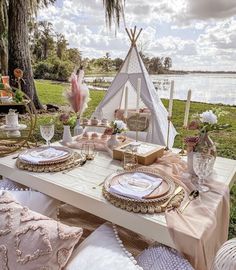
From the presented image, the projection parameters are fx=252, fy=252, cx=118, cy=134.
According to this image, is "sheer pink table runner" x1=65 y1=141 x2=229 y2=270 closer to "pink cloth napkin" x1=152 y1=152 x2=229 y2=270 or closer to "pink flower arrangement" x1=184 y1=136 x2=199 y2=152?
"pink cloth napkin" x1=152 y1=152 x2=229 y2=270

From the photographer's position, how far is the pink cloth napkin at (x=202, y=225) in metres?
0.93

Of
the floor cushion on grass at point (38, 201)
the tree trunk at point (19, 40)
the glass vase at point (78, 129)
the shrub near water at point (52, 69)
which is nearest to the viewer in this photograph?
the floor cushion on grass at point (38, 201)

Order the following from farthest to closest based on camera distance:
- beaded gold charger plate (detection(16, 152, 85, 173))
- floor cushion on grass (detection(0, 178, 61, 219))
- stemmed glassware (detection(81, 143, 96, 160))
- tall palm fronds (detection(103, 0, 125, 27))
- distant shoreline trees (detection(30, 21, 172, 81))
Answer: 1. distant shoreline trees (detection(30, 21, 172, 81))
2. tall palm fronds (detection(103, 0, 125, 27))
3. stemmed glassware (detection(81, 143, 96, 160))
4. beaded gold charger plate (detection(16, 152, 85, 173))
5. floor cushion on grass (detection(0, 178, 61, 219))

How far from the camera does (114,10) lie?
3.92 m

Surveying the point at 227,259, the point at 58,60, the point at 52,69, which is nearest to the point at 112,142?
the point at 227,259

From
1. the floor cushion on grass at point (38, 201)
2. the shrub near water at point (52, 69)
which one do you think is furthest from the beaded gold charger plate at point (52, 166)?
the shrub near water at point (52, 69)

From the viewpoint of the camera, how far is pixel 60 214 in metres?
1.67

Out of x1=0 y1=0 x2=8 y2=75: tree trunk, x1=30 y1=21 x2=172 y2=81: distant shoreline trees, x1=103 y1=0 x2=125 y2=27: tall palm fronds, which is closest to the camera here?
x1=103 y1=0 x2=125 y2=27: tall palm fronds

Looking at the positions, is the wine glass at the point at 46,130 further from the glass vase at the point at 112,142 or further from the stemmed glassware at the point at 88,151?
the glass vase at the point at 112,142

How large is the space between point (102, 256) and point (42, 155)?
83cm

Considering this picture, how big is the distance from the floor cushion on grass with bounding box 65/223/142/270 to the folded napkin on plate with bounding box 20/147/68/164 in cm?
62

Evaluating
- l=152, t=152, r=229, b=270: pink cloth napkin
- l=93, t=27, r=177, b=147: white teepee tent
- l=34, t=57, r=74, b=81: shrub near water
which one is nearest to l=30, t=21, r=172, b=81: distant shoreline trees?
l=34, t=57, r=74, b=81: shrub near water

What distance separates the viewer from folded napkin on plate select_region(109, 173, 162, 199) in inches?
43.9

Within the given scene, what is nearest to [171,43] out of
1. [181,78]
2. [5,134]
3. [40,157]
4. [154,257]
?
[181,78]
